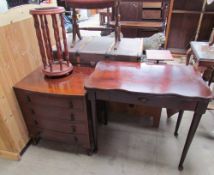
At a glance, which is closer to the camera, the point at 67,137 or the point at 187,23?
the point at 67,137

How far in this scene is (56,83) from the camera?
4.47ft

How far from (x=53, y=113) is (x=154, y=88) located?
0.81 metres

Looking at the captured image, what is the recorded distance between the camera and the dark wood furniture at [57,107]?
126 cm

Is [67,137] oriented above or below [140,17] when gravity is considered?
below

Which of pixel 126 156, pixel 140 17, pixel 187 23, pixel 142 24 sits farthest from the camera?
pixel 140 17

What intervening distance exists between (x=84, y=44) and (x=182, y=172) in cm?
146

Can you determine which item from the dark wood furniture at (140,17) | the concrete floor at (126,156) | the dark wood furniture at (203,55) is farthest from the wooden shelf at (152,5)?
the concrete floor at (126,156)

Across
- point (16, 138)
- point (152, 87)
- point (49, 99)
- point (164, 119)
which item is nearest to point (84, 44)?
point (49, 99)

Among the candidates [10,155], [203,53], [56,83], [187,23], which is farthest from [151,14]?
[10,155]

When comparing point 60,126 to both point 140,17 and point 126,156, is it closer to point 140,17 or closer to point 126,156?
point 126,156

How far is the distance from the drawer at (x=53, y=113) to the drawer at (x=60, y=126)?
0.16 feet

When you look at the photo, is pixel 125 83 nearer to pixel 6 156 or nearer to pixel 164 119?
pixel 164 119

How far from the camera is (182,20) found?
344cm

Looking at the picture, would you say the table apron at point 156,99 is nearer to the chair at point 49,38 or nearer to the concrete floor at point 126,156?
the chair at point 49,38
